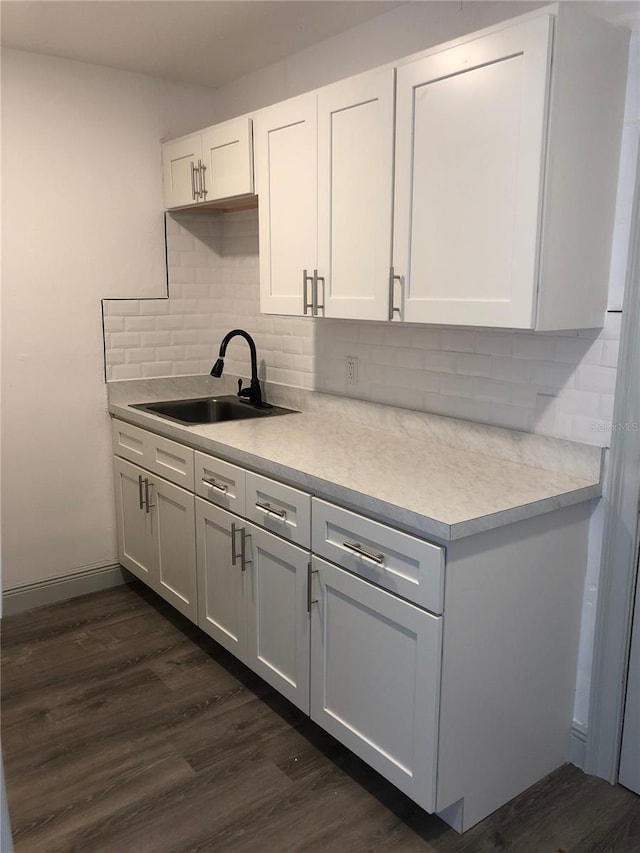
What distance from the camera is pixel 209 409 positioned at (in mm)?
3521

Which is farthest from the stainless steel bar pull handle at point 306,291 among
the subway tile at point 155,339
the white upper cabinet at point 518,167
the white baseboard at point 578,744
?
the white baseboard at point 578,744

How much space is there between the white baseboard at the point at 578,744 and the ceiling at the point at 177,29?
2.53m

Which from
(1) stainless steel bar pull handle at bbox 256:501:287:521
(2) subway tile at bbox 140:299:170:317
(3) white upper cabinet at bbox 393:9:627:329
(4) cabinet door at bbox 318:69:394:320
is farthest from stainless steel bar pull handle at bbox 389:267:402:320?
(2) subway tile at bbox 140:299:170:317

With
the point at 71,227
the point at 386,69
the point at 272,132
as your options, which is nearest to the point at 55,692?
the point at 71,227

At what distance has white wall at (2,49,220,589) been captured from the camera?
3043 mm

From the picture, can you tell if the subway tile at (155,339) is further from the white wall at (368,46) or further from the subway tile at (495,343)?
the subway tile at (495,343)

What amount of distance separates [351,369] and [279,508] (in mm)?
846

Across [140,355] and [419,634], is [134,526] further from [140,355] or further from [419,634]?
[419,634]

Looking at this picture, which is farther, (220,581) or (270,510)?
(220,581)

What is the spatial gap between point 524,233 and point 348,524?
2.99 ft

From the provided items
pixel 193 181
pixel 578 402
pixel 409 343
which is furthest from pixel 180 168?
pixel 578 402

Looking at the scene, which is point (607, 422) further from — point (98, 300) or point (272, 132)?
point (98, 300)

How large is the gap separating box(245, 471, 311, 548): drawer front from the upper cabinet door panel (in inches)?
48.7

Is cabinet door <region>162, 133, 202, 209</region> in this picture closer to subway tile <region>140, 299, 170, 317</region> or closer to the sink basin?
subway tile <region>140, 299, 170, 317</region>
